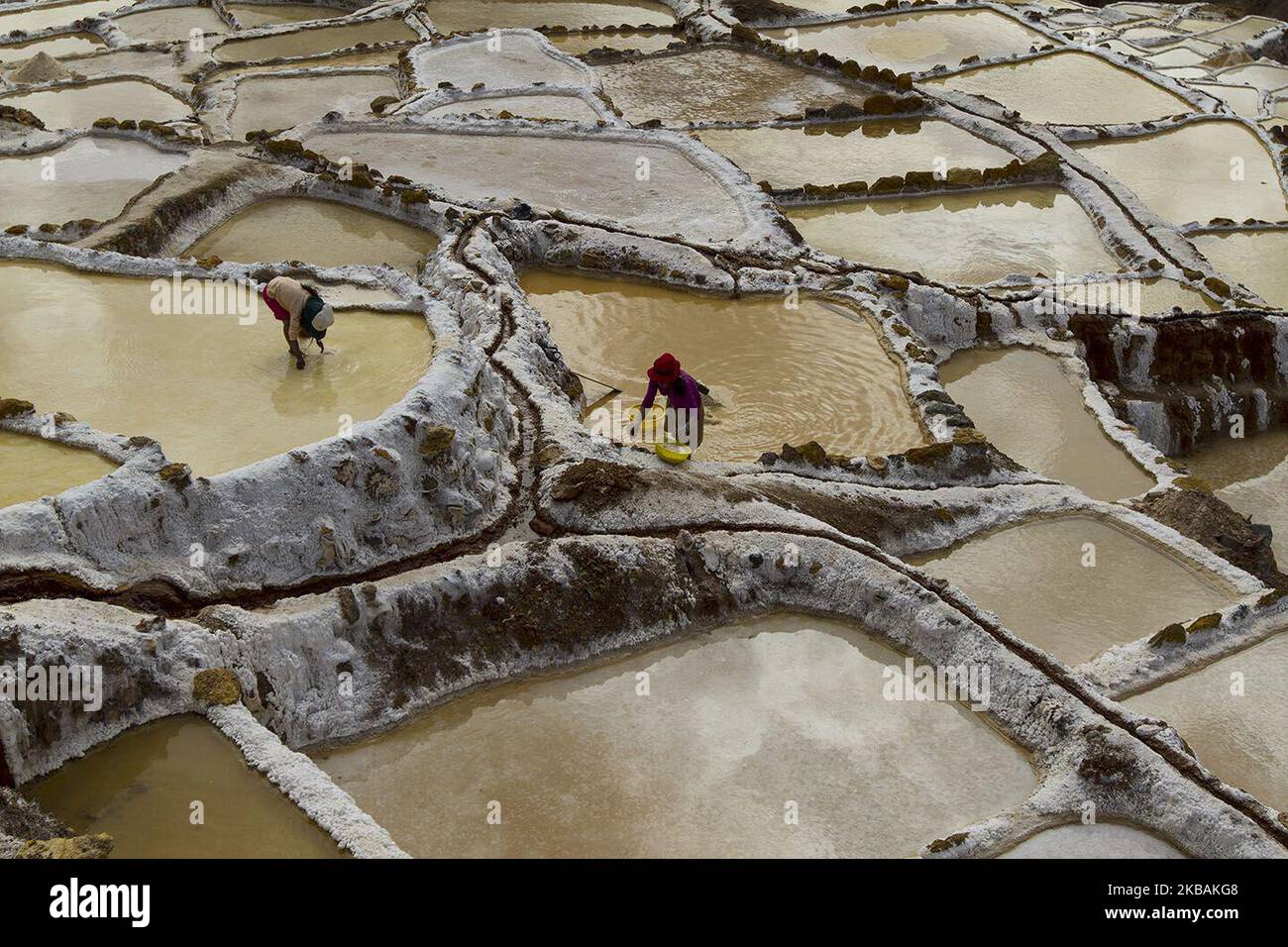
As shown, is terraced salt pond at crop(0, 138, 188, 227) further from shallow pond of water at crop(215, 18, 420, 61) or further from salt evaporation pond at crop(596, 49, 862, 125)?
shallow pond of water at crop(215, 18, 420, 61)

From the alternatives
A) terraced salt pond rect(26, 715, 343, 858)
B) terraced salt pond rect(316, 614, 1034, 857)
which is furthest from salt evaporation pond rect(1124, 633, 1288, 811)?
terraced salt pond rect(26, 715, 343, 858)

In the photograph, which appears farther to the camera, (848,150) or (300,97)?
(300,97)

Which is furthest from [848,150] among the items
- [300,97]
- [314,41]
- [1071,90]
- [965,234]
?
[314,41]

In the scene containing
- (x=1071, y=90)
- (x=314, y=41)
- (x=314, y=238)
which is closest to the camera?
(x=314, y=238)

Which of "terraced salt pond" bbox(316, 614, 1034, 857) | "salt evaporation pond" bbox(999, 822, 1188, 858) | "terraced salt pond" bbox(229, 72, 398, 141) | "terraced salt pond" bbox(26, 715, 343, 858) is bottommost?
"salt evaporation pond" bbox(999, 822, 1188, 858)

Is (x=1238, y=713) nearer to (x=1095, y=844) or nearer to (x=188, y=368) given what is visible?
(x=1095, y=844)

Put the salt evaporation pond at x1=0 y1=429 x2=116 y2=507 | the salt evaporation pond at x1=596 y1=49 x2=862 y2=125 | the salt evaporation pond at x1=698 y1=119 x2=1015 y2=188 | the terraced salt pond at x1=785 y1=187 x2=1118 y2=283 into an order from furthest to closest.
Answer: the salt evaporation pond at x1=596 y1=49 x2=862 y2=125, the salt evaporation pond at x1=698 y1=119 x2=1015 y2=188, the terraced salt pond at x1=785 y1=187 x2=1118 y2=283, the salt evaporation pond at x1=0 y1=429 x2=116 y2=507
